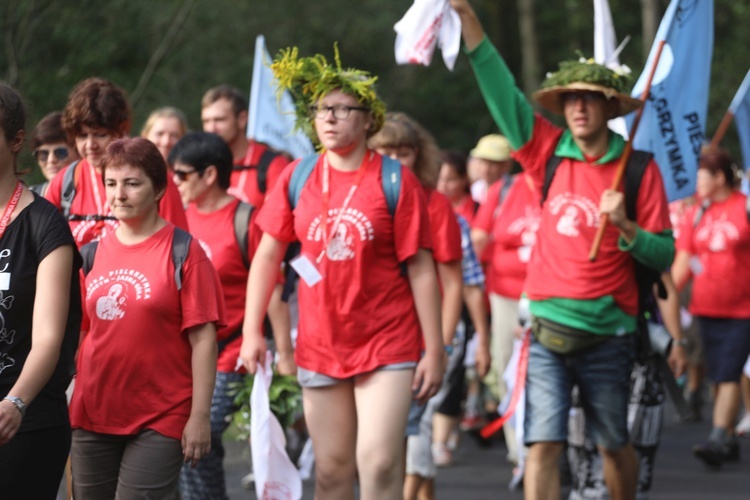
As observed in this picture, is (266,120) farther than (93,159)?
Yes

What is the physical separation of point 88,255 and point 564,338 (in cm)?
259

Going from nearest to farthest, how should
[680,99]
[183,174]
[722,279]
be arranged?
[183,174] → [680,99] → [722,279]

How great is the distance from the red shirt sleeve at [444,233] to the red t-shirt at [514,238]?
332 centimetres

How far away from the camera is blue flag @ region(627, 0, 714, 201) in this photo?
793cm

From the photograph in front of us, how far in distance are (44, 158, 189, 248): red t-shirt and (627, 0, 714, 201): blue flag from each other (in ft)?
9.39

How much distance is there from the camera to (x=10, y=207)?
461cm

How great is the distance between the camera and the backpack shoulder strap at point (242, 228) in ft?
24.3

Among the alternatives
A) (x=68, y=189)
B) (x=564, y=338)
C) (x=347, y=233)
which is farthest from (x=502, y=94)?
(x=68, y=189)

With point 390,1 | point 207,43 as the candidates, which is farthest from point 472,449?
point 390,1

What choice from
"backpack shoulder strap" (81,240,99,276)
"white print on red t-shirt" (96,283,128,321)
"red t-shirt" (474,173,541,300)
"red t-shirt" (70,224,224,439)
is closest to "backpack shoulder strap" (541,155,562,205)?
"red t-shirt" (70,224,224,439)

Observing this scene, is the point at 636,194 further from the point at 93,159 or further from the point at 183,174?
the point at 93,159

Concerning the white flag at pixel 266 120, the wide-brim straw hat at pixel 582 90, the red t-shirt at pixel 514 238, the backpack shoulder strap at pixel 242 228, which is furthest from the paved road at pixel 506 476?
the wide-brim straw hat at pixel 582 90

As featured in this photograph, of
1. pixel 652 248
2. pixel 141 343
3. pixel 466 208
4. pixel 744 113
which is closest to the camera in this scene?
pixel 141 343

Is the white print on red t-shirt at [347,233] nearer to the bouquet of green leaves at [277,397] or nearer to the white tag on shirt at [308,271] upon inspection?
the white tag on shirt at [308,271]
